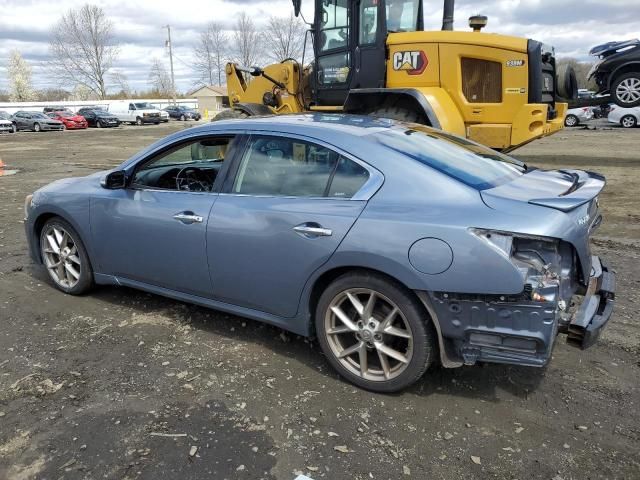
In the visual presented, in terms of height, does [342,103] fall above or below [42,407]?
above

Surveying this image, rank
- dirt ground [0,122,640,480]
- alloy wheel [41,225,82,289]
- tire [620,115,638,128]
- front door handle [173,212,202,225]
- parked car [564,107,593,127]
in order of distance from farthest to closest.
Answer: parked car [564,107,593,127], tire [620,115,638,128], alloy wheel [41,225,82,289], front door handle [173,212,202,225], dirt ground [0,122,640,480]

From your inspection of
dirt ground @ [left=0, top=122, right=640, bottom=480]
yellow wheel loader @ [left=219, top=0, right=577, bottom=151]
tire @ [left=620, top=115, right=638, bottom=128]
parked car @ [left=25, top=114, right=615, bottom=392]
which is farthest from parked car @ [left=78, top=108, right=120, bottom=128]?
parked car @ [left=25, top=114, right=615, bottom=392]

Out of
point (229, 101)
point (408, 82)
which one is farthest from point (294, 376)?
point (229, 101)

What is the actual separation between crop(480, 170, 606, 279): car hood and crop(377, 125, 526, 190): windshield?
0.12 meters

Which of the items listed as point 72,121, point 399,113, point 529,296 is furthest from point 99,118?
point 529,296

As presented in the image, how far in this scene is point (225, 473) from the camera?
2512 mm

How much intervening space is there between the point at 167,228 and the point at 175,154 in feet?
2.78

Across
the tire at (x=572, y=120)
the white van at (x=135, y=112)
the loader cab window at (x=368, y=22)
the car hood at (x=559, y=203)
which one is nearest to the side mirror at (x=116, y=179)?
the car hood at (x=559, y=203)

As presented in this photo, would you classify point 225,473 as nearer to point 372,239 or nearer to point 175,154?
point 372,239

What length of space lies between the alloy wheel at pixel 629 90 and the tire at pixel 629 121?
1656 cm

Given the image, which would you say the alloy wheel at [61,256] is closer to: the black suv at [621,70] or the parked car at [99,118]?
the black suv at [621,70]

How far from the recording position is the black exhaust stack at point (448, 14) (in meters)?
9.38

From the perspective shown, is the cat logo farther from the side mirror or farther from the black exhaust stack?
the side mirror

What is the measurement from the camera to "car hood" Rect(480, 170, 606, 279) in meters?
2.72
